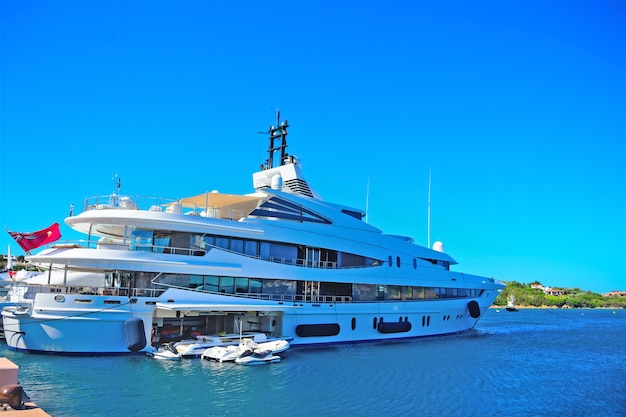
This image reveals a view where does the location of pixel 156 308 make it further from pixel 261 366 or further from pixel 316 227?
pixel 316 227

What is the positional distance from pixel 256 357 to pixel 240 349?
26.9 inches

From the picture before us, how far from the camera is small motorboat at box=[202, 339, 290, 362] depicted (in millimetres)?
17672

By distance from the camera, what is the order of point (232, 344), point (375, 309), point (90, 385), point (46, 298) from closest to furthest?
point (90, 385) → point (46, 298) → point (232, 344) → point (375, 309)

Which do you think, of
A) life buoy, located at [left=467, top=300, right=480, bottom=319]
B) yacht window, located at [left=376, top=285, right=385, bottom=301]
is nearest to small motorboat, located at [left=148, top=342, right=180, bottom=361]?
yacht window, located at [left=376, top=285, right=385, bottom=301]

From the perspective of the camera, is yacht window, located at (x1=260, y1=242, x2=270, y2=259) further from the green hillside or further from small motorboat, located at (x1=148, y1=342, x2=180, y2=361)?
the green hillside

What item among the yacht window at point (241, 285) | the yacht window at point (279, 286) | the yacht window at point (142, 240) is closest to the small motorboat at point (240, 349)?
the yacht window at point (241, 285)

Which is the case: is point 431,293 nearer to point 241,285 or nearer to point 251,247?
point 251,247

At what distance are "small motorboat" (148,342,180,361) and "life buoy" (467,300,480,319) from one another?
20.4 metres

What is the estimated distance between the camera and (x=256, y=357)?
706 inches

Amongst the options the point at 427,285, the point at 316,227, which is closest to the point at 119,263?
the point at 316,227

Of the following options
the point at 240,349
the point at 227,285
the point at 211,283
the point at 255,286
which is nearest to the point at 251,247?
the point at 255,286

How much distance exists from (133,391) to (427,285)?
19212 mm

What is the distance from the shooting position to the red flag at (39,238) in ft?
66.6

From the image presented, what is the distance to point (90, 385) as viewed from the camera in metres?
13.3
